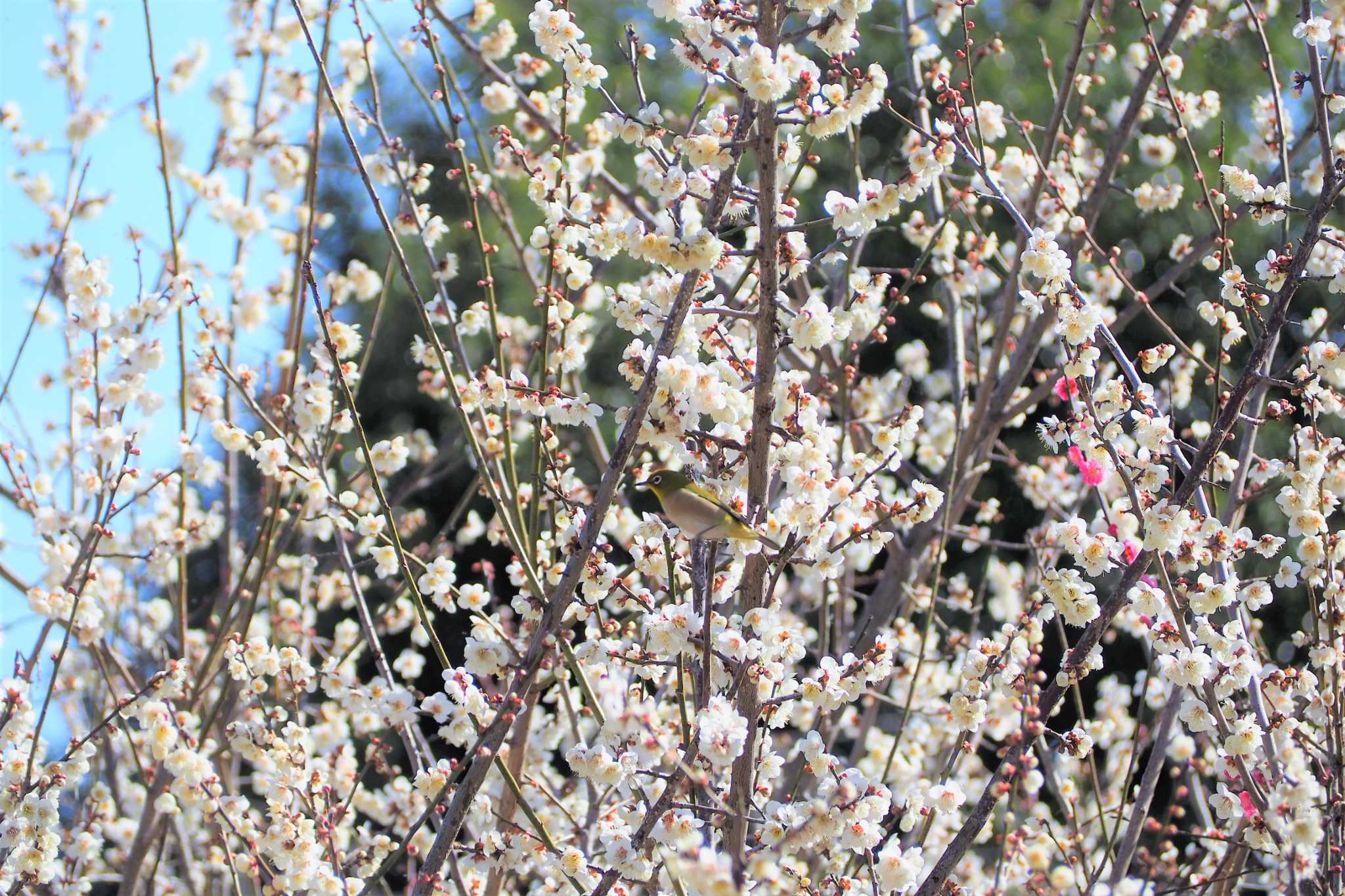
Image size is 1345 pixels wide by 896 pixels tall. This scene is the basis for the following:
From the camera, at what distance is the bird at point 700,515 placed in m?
2.16

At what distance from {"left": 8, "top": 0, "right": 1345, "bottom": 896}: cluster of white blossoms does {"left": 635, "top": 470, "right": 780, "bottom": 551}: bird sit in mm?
20

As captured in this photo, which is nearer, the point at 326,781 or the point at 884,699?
the point at 326,781

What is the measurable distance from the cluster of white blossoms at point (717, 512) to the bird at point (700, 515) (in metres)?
0.02

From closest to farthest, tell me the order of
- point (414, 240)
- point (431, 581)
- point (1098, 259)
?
point (431, 581) → point (1098, 259) → point (414, 240)

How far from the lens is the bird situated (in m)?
2.16

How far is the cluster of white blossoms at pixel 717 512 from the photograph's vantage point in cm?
217

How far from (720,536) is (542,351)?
33.0 inches

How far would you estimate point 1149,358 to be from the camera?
2.41 metres

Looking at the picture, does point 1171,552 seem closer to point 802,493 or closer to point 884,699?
point 802,493

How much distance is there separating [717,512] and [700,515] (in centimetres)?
5

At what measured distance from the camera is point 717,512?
2.18m

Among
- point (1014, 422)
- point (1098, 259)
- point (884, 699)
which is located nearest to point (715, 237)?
point (884, 699)

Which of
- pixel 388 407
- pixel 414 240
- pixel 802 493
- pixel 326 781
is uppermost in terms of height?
pixel 414 240

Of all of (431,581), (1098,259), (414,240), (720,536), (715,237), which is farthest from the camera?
(414,240)
